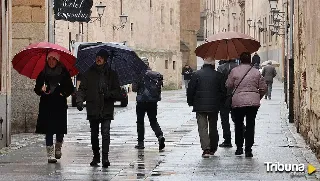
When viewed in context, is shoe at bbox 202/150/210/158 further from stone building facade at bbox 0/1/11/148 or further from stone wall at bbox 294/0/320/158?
stone building facade at bbox 0/1/11/148

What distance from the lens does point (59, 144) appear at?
1579cm

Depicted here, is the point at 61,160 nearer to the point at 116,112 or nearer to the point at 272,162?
the point at 272,162

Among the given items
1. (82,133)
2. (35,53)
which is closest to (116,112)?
(82,133)

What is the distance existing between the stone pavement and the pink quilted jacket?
94 centimetres

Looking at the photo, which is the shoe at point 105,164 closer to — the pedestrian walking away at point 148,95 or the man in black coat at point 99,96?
the man in black coat at point 99,96

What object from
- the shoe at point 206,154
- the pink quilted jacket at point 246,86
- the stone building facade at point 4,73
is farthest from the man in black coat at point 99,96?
the stone building facade at point 4,73

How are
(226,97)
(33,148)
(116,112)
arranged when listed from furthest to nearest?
(116,112), (33,148), (226,97)

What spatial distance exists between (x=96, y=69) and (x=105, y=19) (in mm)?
39758

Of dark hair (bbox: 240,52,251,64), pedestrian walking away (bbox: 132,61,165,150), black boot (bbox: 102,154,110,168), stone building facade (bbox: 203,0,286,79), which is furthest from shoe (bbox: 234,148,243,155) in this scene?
stone building facade (bbox: 203,0,286,79)

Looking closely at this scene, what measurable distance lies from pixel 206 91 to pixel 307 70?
8.65 ft

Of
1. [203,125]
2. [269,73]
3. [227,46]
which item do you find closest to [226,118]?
[227,46]

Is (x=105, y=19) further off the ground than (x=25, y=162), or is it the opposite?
(x=105, y=19)

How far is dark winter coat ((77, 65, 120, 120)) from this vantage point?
48.9 ft

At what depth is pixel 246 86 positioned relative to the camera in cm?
1675
